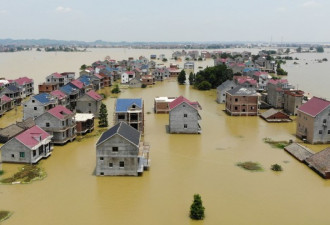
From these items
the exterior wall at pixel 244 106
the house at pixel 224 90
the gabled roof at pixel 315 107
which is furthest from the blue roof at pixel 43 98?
the gabled roof at pixel 315 107

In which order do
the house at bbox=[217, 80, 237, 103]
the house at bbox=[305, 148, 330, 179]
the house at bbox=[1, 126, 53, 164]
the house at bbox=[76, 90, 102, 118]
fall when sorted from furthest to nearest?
the house at bbox=[217, 80, 237, 103]
the house at bbox=[76, 90, 102, 118]
the house at bbox=[1, 126, 53, 164]
the house at bbox=[305, 148, 330, 179]

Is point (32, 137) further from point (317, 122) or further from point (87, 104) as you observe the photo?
point (317, 122)

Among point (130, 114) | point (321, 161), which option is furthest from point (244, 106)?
point (321, 161)

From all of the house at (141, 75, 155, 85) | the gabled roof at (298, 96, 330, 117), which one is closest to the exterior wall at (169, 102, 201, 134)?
the gabled roof at (298, 96, 330, 117)

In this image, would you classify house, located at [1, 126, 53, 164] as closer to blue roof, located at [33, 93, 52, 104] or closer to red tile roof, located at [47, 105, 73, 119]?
red tile roof, located at [47, 105, 73, 119]

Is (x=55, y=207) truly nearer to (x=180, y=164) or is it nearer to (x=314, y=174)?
(x=180, y=164)

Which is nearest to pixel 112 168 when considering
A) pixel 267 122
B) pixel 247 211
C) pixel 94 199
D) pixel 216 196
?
pixel 94 199

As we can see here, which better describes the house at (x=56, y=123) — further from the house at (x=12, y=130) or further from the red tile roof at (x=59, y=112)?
the house at (x=12, y=130)
